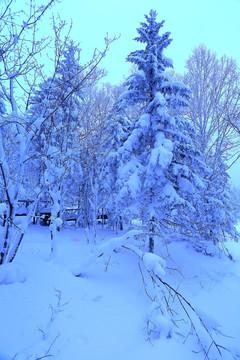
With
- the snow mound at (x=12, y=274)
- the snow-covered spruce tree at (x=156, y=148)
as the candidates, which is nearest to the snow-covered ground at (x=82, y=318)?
the snow mound at (x=12, y=274)

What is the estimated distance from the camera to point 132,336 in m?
3.07

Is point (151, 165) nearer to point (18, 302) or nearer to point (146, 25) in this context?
point (18, 302)

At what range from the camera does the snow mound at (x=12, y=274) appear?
3627 millimetres

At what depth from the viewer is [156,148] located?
22.6ft

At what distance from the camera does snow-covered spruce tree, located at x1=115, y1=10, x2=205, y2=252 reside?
735 centimetres

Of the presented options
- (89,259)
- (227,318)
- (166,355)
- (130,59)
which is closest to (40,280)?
(89,259)

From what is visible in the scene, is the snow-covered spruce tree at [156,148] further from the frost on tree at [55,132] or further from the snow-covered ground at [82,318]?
the snow-covered ground at [82,318]

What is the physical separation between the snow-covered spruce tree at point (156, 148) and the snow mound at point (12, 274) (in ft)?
13.8

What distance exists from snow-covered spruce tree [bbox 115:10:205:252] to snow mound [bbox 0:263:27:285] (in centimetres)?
419

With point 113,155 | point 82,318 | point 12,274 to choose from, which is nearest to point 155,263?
point 82,318

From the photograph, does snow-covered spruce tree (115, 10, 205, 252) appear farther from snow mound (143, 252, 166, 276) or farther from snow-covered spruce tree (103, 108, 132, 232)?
snow-covered spruce tree (103, 108, 132, 232)

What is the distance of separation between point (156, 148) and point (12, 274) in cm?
555

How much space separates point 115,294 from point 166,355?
1.81 m

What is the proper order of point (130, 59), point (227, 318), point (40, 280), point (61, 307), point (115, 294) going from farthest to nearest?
point (130, 59)
point (227, 318)
point (115, 294)
point (40, 280)
point (61, 307)
